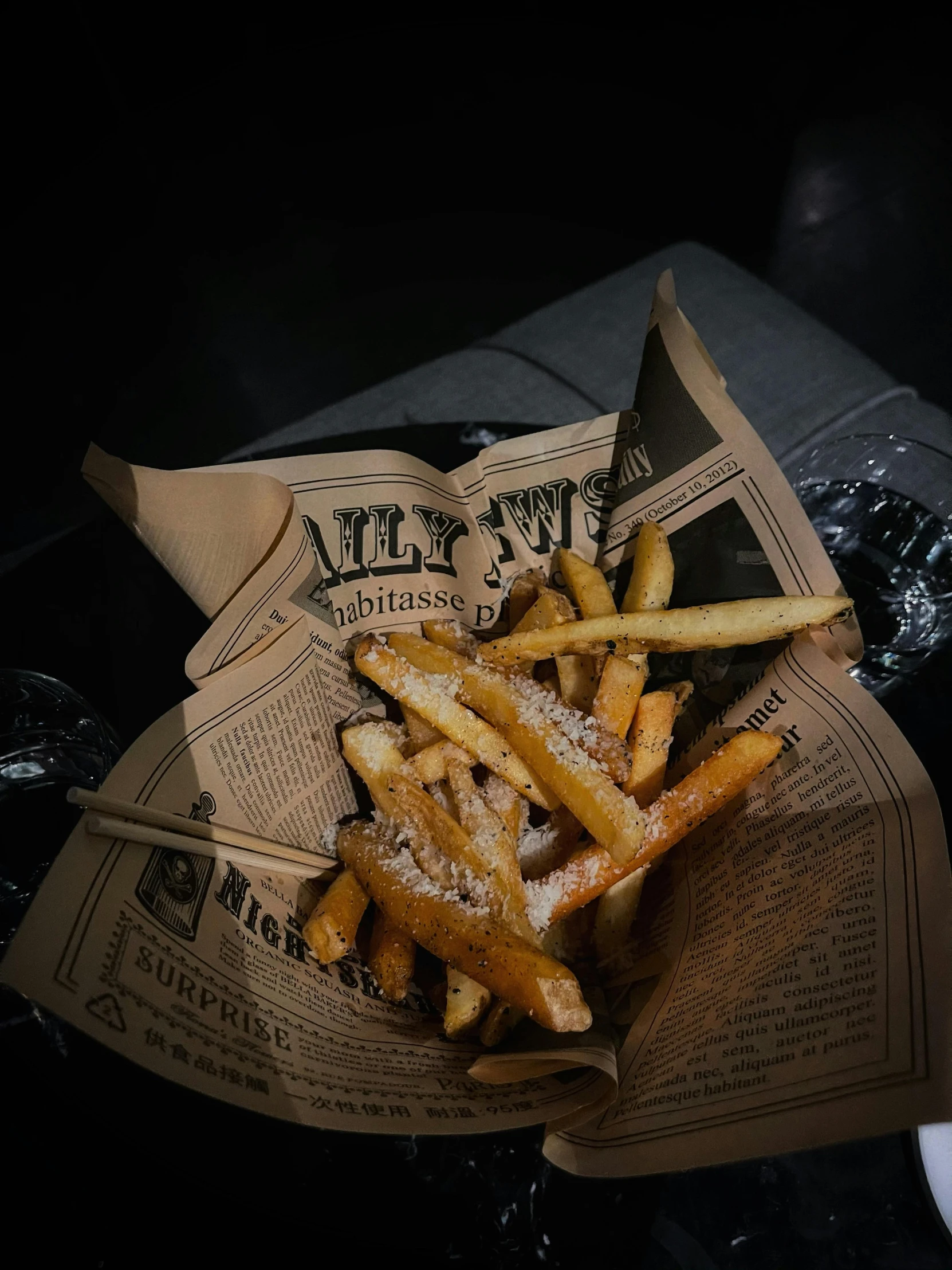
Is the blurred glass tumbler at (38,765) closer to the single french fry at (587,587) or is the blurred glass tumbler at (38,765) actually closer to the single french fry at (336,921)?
the single french fry at (336,921)

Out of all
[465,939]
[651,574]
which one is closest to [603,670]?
[651,574]

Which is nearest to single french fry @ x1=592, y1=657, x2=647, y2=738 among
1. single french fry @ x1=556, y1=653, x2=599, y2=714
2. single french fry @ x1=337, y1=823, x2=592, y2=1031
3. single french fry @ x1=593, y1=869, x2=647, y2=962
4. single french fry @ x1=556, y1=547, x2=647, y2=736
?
single french fry @ x1=556, y1=547, x2=647, y2=736

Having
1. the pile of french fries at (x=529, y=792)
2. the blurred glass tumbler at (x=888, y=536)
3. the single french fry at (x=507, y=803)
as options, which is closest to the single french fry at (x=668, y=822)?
the pile of french fries at (x=529, y=792)

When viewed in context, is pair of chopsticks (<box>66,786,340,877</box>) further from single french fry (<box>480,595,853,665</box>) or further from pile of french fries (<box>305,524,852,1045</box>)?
single french fry (<box>480,595,853,665</box>)

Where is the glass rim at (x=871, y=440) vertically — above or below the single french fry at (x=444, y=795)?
above

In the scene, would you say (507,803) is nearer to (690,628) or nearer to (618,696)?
(618,696)
